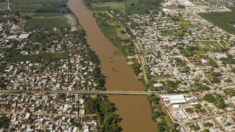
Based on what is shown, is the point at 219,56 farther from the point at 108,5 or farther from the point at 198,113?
the point at 108,5

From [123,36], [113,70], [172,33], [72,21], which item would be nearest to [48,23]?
[72,21]

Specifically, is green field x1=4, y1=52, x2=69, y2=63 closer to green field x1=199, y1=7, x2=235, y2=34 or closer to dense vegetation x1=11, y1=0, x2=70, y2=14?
dense vegetation x1=11, y1=0, x2=70, y2=14

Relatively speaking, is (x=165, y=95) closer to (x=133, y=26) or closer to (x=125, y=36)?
(x=125, y=36)

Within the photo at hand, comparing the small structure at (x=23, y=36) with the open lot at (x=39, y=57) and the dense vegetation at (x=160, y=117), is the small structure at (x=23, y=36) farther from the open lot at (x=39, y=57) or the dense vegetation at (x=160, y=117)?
the dense vegetation at (x=160, y=117)

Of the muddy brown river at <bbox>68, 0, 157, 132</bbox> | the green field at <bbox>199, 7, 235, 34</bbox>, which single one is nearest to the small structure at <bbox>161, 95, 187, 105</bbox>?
the muddy brown river at <bbox>68, 0, 157, 132</bbox>

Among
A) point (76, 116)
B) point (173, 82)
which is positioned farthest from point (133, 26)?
point (76, 116)
